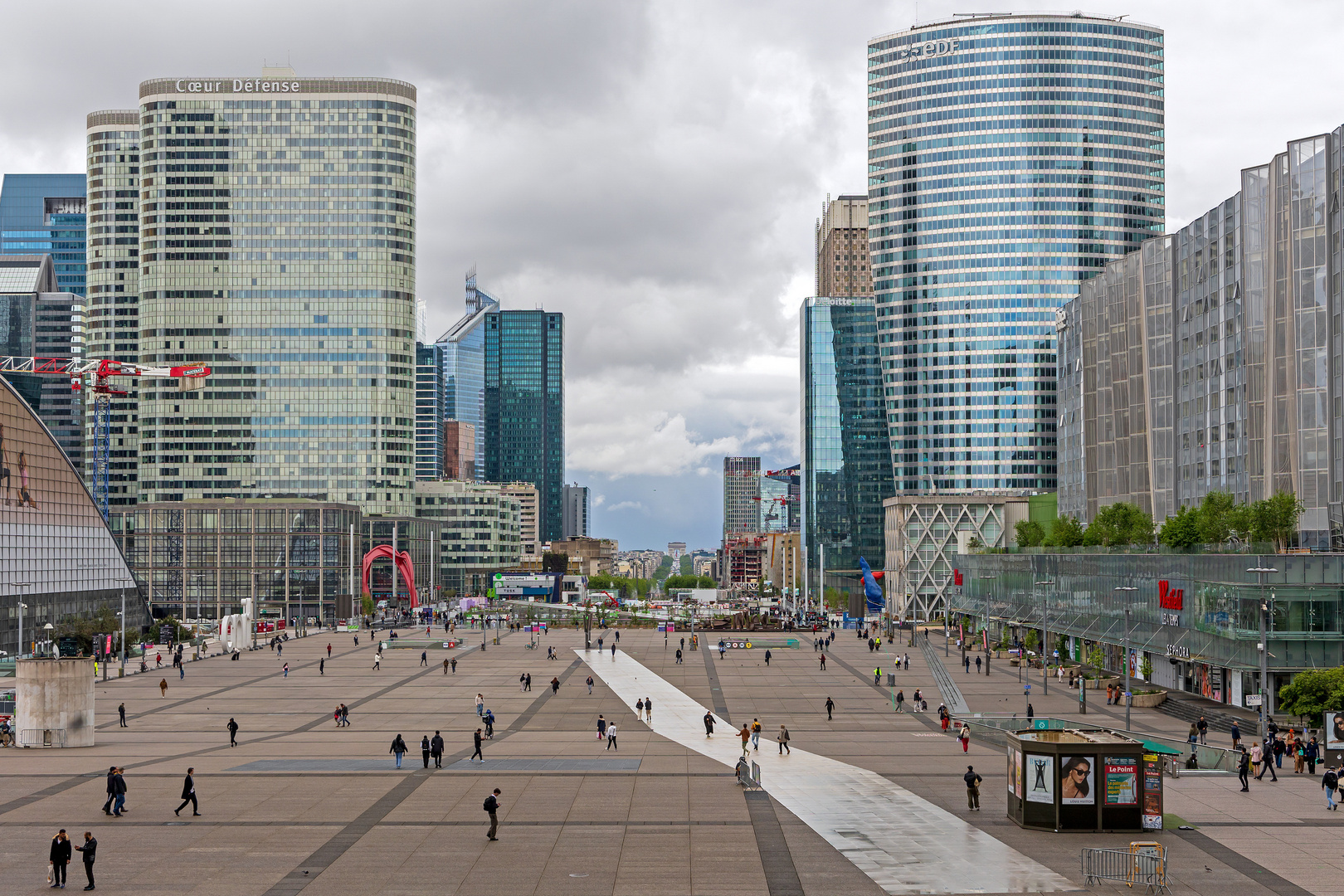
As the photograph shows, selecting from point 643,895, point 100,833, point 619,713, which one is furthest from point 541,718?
point 643,895

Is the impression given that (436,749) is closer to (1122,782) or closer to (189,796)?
(189,796)

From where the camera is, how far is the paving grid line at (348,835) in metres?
28.2

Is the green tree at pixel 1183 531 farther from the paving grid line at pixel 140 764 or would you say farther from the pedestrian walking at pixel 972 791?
the paving grid line at pixel 140 764

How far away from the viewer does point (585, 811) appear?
120ft

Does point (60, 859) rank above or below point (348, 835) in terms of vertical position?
above

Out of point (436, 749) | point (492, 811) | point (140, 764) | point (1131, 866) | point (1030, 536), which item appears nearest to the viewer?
point (1131, 866)

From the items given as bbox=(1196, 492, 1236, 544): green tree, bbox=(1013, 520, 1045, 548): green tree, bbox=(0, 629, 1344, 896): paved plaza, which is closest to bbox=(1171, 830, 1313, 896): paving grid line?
bbox=(0, 629, 1344, 896): paved plaza

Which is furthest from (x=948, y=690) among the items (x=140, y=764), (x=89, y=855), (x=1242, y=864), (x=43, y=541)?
(x=43, y=541)

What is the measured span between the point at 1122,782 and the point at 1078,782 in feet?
4.07

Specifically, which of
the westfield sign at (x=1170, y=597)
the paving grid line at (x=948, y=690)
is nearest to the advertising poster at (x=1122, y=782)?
the paving grid line at (x=948, y=690)

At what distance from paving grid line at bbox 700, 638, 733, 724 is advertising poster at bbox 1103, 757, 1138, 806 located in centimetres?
2774

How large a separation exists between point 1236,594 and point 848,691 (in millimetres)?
22899

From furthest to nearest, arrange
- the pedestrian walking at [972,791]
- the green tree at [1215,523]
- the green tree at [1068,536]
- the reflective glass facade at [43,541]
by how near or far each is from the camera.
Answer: the reflective glass facade at [43,541] → the green tree at [1068,536] → the green tree at [1215,523] → the pedestrian walking at [972,791]

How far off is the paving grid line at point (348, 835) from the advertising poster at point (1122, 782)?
694 inches
